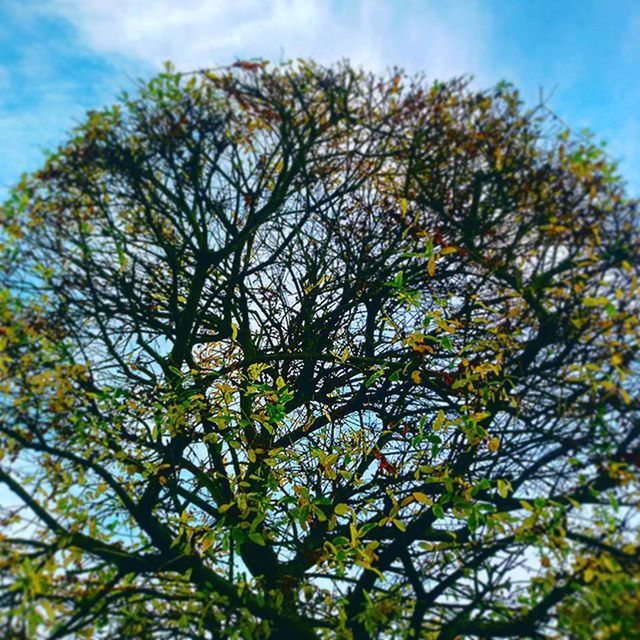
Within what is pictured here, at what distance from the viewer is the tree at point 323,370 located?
6.45 metres

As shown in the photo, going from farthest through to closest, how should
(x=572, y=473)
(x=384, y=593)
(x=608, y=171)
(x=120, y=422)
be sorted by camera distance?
1. (x=608, y=171)
2. (x=120, y=422)
3. (x=384, y=593)
4. (x=572, y=473)

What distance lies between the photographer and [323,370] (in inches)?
349

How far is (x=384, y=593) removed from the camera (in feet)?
23.9

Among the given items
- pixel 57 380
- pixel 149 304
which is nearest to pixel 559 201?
pixel 149 304

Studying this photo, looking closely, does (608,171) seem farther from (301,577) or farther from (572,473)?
(301,577)

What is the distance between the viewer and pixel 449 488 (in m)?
6.26

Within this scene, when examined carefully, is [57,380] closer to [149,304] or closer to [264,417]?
[149,304]

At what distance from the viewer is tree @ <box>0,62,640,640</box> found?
6.45 meters

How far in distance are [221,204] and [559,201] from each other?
235 inches

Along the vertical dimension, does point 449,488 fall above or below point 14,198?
below

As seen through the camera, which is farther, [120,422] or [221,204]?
[221,204]

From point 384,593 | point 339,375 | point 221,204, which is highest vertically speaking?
point 221,204

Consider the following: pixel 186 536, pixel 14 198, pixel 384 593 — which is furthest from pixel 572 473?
pixel 14 198

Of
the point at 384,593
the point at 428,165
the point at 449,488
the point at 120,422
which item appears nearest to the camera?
the point at 449,488
